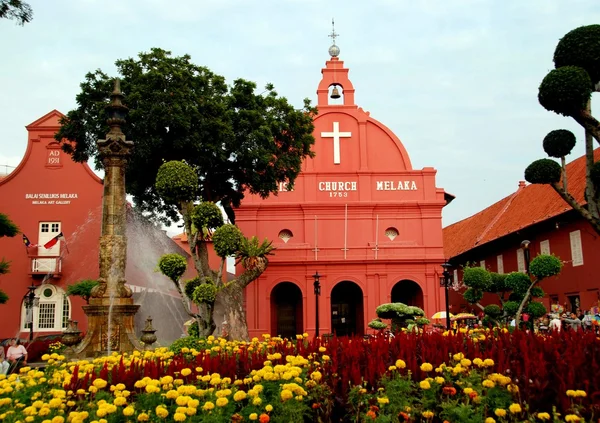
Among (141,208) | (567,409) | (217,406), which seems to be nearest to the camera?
(567,409)

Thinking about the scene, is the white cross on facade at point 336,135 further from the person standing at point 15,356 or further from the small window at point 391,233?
the person standing at point 15,356

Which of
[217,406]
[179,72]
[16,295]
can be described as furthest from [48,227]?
[217,406]

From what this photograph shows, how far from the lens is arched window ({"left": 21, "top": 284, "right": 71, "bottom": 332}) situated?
26.1 meters

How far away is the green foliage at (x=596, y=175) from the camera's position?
30.7 feet

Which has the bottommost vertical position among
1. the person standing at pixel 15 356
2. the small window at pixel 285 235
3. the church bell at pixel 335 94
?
the person standing at pixel 15 356

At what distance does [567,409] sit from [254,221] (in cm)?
2598

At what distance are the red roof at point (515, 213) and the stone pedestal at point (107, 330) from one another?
677 inches

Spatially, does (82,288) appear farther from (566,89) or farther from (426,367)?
(426,367)

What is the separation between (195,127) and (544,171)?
12.3m

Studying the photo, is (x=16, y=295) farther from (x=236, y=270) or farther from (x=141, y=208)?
(x=236, y=270)

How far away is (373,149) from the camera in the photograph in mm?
30781

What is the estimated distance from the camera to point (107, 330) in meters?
12.1

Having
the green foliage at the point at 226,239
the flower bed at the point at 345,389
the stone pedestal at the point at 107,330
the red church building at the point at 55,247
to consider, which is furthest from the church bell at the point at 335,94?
the flower bed at the point at 345,389

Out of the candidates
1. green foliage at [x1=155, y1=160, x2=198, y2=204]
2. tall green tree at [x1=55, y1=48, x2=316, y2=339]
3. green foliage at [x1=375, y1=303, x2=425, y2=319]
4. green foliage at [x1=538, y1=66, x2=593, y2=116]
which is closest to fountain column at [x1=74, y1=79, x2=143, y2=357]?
green foliage at [x1=155, y1=160, x2=198, y2=204]
